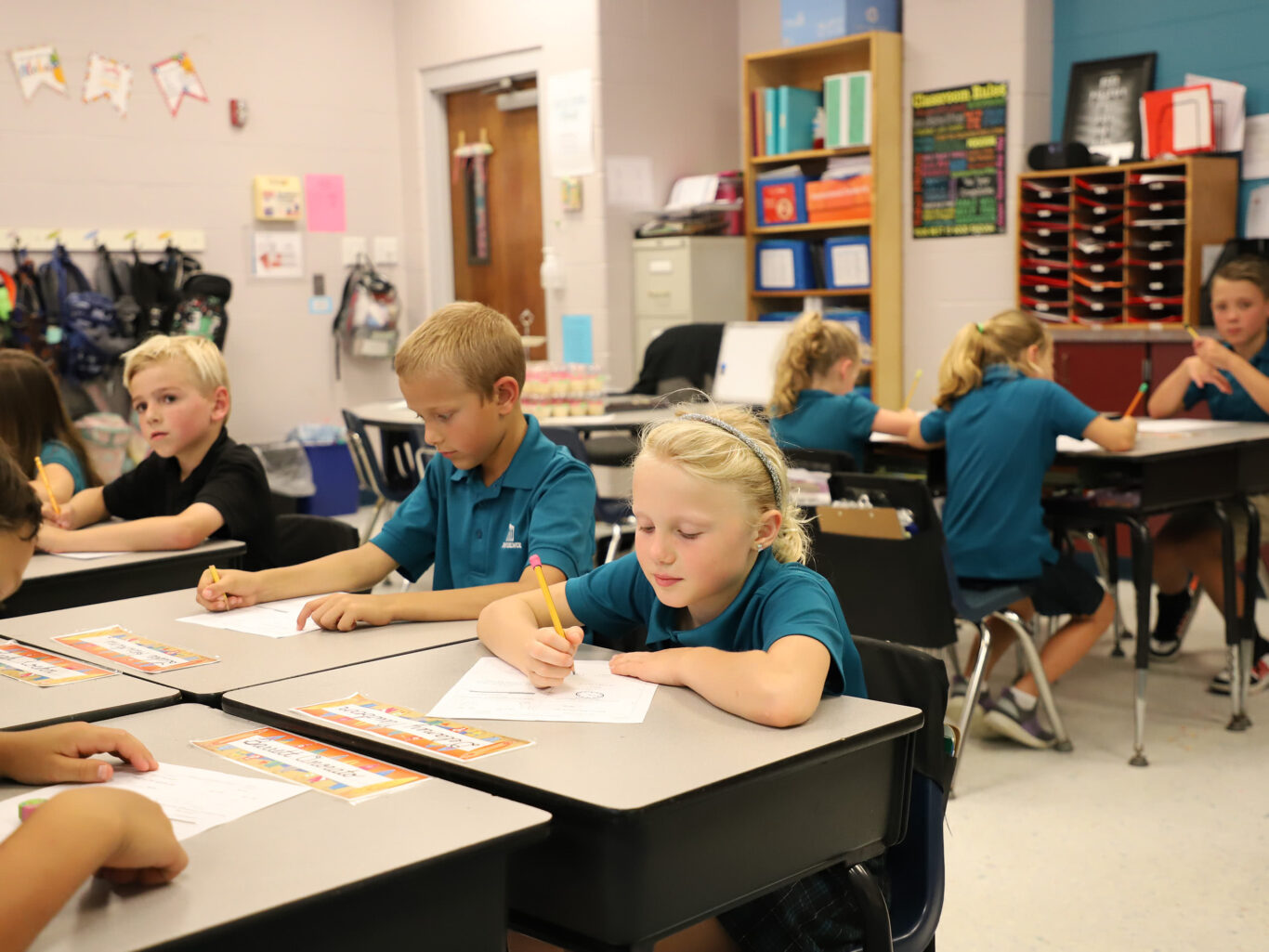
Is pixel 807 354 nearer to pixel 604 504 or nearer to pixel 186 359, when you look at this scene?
pixel 604 504

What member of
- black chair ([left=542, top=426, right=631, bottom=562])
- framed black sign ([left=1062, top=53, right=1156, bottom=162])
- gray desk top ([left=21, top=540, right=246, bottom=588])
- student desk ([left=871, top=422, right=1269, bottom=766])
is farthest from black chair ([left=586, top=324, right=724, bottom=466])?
gray desk top ([left=21, top=540, right=246, bottom=588])

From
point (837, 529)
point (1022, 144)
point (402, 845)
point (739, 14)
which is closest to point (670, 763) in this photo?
point (402, 845)

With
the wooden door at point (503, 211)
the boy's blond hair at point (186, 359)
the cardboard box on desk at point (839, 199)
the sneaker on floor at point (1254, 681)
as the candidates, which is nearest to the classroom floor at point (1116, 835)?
the sneaker on floor at point (1254, 681)


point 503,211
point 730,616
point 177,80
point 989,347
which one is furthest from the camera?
point 503,211

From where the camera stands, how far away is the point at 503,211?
6.94 m

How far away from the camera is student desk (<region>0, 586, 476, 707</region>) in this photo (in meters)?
1.61

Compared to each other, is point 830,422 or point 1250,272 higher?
point 1250,272

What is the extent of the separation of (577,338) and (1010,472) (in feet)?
11.4

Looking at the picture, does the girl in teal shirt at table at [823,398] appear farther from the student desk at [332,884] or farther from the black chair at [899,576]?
the student desk at [332,884]

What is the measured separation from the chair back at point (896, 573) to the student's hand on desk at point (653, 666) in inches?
53.9

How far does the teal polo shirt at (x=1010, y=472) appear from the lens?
10.5ft

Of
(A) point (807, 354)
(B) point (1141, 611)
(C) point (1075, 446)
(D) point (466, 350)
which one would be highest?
(D) point (466, 350)

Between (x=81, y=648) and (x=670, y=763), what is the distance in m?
0.97

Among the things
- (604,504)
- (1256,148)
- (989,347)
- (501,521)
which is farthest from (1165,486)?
(1256,148)
